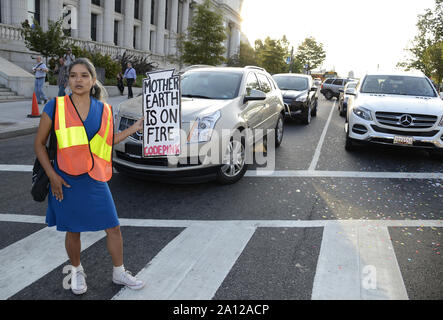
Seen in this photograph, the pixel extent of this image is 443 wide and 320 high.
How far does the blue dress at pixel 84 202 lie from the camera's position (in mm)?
2799

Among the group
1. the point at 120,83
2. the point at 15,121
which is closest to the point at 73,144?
the point at 15,121

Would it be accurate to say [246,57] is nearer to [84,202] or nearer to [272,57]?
[272,57]

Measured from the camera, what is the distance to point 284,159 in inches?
324

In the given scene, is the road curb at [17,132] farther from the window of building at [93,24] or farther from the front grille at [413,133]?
the window of building at [93,24]

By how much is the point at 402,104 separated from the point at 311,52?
95889mm

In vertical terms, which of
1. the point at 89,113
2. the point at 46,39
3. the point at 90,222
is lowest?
the point at 90,222

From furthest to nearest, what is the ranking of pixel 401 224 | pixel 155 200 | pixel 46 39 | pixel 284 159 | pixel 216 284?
pixel 46 39, pixel 284 159, pixel 155 200, pixel 401 224, pixel 216 284

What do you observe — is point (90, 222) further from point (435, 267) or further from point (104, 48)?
point (104, 48)

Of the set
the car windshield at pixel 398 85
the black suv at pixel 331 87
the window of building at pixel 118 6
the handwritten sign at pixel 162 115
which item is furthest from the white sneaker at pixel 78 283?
the window of building at pixel 118 6

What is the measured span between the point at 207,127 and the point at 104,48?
105ft

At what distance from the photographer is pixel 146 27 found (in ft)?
142

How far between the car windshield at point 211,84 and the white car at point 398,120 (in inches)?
114

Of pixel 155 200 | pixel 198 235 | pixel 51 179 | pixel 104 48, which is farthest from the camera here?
pixel 104 48
